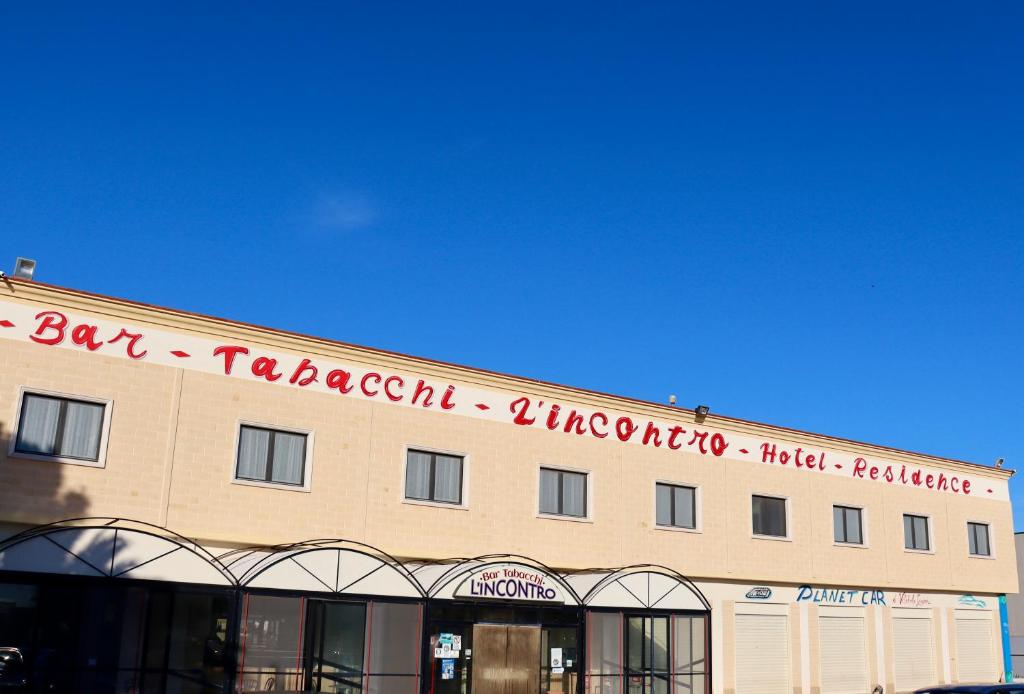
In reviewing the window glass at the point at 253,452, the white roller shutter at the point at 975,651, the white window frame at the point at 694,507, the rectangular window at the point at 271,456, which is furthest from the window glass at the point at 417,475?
the white roller shutter at the point at 975,651

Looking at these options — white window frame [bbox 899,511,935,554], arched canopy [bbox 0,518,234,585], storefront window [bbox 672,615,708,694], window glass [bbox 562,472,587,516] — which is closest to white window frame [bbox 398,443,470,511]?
window glass [bbox 562,472,587,516]

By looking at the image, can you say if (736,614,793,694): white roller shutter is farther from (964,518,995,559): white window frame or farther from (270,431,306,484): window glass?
(270,431,306,484): window glass

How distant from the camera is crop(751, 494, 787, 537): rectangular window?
104ft

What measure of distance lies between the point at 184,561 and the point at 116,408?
3.57 meters

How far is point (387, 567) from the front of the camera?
23.5 m

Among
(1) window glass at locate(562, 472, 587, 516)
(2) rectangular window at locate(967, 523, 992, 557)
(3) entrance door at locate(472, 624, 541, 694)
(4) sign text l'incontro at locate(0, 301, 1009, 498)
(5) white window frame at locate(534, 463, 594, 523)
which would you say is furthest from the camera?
(2) rectangular window at locate(967, 523, 992, 557)

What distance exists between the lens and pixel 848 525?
1334 inches

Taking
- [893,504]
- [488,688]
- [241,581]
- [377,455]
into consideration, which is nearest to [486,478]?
[377,455]

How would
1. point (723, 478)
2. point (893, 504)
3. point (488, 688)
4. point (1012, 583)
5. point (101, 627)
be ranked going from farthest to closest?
point (1012, 583) < point (893, 504) < point (723, 478) < point (488, 688) < point (101, 627)

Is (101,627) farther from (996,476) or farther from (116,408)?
(996,476)

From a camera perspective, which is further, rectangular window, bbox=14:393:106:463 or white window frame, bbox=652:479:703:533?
white window frame, bbox=652:479:703:533

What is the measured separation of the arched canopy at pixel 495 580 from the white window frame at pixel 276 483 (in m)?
3.36

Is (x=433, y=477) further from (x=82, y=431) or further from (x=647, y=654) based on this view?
(x=82, y=431)

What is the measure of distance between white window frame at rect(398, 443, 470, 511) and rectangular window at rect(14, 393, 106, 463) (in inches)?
277
